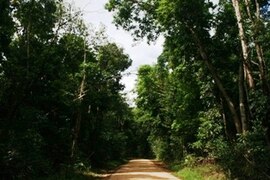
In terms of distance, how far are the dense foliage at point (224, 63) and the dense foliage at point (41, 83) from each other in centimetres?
397

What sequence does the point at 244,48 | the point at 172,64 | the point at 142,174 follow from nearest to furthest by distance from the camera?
the point at 244,48 → the point at 172,64 → the point at 142,174

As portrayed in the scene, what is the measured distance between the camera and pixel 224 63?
20.1 meters

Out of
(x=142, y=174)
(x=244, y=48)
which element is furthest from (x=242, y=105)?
(x=142, y=174)

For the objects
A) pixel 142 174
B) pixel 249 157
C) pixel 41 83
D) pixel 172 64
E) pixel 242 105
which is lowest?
pixel 142 174

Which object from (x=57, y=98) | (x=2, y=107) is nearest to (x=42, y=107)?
(x=57, y=98)

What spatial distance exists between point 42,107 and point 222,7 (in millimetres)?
10864

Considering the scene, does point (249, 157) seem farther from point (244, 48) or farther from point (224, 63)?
point (224, 63)

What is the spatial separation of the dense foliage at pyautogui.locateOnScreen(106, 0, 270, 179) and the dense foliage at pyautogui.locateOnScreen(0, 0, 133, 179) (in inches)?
156

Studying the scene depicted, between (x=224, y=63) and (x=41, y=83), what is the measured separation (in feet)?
30.3

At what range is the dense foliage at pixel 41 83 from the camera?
1680cm

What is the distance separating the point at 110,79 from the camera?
104ft

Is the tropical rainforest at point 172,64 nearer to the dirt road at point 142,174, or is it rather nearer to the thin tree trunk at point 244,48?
the thin tree trunk at point 244,48

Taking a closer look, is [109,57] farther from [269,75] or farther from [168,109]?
[269,75]

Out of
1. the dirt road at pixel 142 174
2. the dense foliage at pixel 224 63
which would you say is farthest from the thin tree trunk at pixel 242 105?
the dirt road at pixel 142 174
